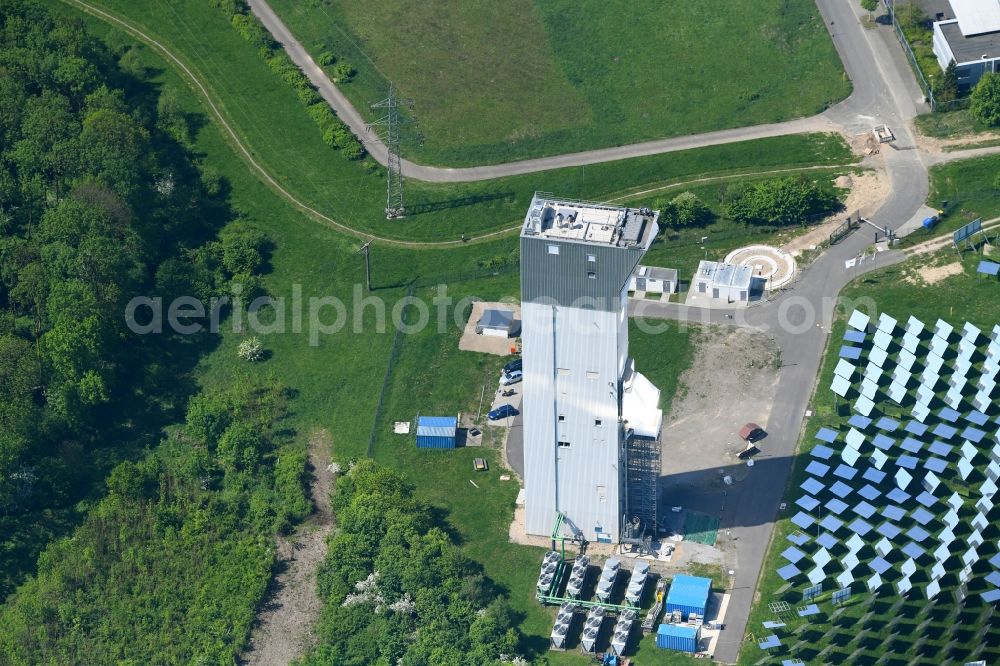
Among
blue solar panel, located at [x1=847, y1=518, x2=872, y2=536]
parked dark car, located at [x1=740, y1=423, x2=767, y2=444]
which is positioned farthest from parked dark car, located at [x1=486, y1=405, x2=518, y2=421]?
blue solar panel, located at [x1=847, y1=518, x2=872, y2=536]

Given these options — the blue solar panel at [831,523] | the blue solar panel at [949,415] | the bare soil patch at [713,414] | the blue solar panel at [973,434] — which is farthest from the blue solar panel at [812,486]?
the blue solar panel at [973,434]

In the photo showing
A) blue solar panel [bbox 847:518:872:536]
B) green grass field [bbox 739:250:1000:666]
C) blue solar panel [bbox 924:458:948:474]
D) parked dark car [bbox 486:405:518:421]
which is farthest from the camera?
parked dark car [bbox 486:405:518:421]

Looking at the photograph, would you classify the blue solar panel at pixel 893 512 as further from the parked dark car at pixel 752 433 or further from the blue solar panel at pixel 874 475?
the parked dark car at pixel 752 433

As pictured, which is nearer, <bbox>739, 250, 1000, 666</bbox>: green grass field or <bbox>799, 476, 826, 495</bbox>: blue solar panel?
<bbox>739, 250, 1000, 666</bbox>: green grass field

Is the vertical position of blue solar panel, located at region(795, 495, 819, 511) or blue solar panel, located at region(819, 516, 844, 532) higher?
blue solar panel, located at region(795, 495, 819, 511)

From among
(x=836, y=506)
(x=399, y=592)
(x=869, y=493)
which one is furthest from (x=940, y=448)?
(x=399, y=592)

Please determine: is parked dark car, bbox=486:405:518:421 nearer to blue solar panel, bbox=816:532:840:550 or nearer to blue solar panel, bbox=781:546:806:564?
blue solar panel, bbox=781:546:806:564

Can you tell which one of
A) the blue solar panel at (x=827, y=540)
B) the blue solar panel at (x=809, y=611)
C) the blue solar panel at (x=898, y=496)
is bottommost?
the blue solar panel at (x=809, y=611)
